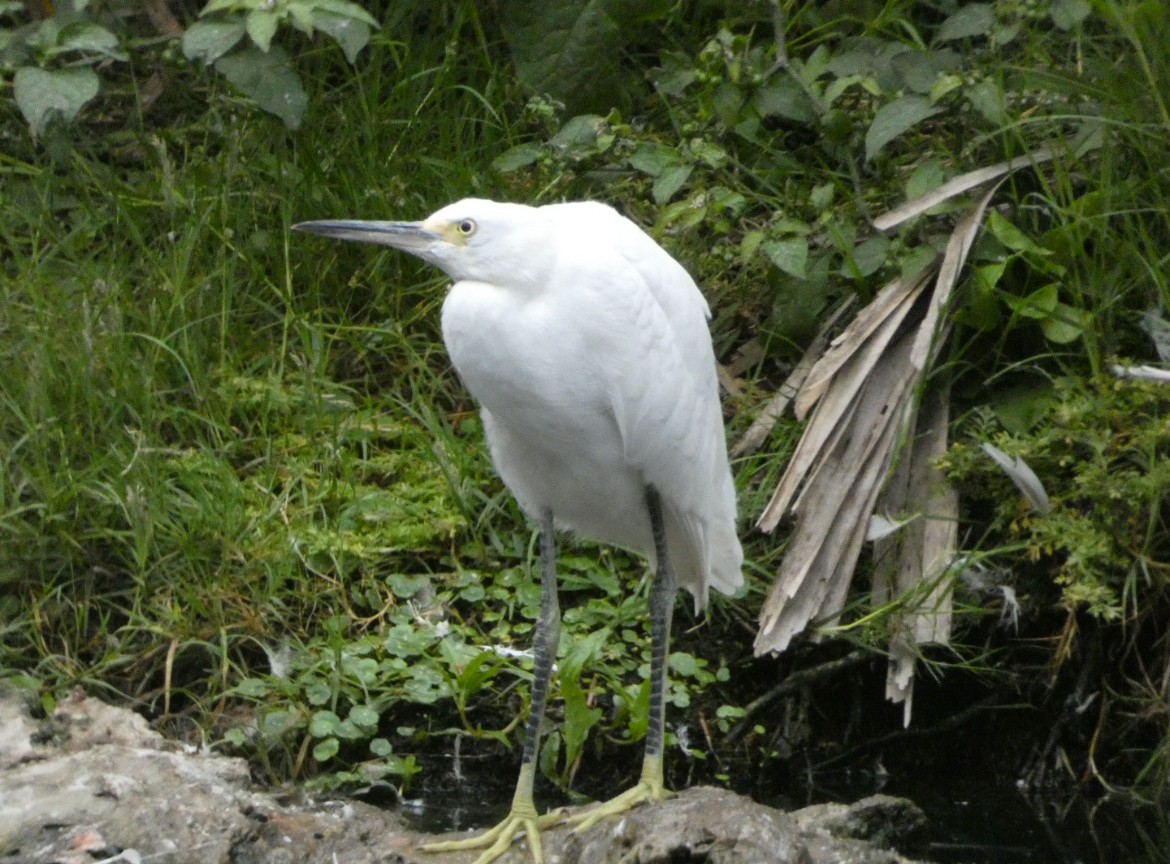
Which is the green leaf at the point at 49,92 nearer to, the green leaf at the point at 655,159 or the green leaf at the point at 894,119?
the green leaf at the point at 655,159

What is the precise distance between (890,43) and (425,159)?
1.51 metres

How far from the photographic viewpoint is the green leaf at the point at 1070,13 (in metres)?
4.30

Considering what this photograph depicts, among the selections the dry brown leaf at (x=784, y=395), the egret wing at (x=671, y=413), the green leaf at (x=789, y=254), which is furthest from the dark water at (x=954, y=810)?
the green leaf at (x=789, y=254)

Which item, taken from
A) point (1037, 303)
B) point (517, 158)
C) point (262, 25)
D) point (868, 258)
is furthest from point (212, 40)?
point (1037, 303)

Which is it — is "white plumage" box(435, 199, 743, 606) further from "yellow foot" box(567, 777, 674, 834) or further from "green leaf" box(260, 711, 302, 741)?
"green leaf" box(260, 711, 302, 741)

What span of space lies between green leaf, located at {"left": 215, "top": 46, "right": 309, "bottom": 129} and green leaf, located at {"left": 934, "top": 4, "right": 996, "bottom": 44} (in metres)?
1.87

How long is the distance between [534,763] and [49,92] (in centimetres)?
228

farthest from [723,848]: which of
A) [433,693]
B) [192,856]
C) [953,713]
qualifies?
[953,713]

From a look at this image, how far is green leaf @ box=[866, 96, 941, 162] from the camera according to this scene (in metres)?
4.44

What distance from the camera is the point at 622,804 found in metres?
3.37

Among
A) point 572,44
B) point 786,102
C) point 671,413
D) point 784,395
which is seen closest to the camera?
point 671,413

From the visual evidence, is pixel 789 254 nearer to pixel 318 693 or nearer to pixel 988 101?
pixel 988 101

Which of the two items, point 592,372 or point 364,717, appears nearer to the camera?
point 592,372

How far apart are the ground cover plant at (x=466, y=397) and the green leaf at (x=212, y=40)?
1 cm
